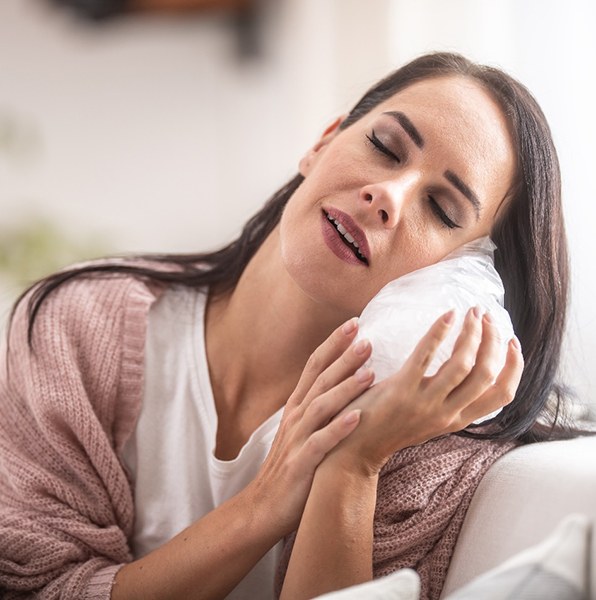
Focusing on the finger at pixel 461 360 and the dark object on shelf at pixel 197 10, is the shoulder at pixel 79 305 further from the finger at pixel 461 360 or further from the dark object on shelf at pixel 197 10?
the dark object on shelf at pixel 197 10

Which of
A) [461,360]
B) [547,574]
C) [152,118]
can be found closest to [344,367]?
[461,360]

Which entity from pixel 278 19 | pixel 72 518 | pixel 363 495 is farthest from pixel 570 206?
pixel 278 19

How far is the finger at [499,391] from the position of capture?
3.64ft

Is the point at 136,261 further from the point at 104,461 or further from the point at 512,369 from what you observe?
the point at 512,369

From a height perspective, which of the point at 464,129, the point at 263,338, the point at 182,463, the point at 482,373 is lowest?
the point at 182,463

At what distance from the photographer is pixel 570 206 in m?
1.96

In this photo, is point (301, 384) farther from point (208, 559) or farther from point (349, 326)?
point (208, 559)

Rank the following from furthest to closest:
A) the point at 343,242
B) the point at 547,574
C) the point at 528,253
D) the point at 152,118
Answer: the point at 152,118
the point at 528,253
the point at 343,242
the point at 547,574

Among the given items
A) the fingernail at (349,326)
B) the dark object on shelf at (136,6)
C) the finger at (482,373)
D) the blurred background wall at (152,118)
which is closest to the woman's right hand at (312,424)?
the fingernail at (349,326)

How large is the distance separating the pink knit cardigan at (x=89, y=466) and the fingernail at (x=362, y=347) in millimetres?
233

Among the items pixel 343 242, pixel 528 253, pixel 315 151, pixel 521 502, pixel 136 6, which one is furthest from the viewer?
pixel 136 6

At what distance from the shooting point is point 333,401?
109cm

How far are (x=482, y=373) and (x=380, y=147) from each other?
373 millimetres

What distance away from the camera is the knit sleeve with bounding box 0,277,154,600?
3.98 ft
